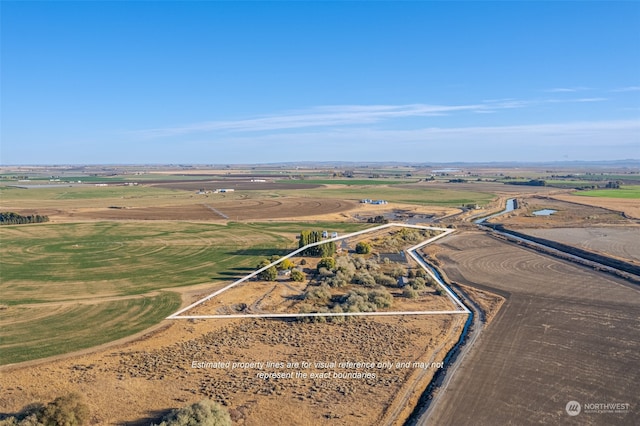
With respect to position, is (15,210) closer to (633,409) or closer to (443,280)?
(443,280)

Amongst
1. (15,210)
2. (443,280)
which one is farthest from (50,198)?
(443,280)

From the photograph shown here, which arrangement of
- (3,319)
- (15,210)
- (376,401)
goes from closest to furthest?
(376,401) < (3,319) < (15,210)

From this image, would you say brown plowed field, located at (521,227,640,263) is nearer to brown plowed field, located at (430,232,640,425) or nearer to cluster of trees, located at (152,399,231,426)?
brown plowed field, located at (430,232,640,425)

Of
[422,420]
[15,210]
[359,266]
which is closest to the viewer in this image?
[422,420]

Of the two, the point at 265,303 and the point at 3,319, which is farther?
the point at 265,303

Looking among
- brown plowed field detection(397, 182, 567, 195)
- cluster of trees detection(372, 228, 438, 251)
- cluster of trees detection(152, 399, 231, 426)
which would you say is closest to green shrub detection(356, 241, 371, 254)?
cluster of trees detection(372, 228, 438, 251)

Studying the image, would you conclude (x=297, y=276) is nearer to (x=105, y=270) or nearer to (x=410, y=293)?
(x=410, y=293)

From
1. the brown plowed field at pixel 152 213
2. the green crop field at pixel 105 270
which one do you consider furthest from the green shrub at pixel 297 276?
the brown plowed field at pixel 152 213
